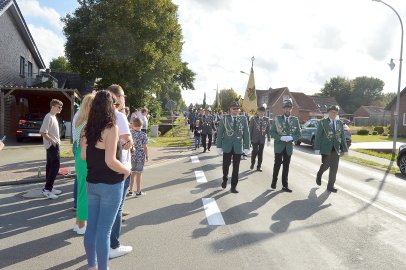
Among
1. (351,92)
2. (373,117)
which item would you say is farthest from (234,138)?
(351,92)

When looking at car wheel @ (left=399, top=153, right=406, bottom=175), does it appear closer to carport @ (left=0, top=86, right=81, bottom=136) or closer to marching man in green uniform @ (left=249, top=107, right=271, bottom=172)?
marching man in green uniform @ (left=249, top=107, right=271, bottom=172)

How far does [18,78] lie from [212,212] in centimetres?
2277

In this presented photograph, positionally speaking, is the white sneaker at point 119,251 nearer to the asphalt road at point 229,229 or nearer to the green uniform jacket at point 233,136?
the asphalt road at point 229,229

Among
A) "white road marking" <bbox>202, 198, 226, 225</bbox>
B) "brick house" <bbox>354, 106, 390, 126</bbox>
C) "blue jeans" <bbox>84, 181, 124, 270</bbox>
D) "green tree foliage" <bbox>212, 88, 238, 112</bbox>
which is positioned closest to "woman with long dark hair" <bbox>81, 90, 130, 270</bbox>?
"blue jeans" <bbox>84, 181, 124, 270</bbox>

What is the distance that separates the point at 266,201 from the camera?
7.71 m

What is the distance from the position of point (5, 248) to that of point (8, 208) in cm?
227

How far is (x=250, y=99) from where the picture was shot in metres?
21.5

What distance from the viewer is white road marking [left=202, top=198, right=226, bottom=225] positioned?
616 cm

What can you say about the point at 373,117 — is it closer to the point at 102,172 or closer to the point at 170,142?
the point at 170,142

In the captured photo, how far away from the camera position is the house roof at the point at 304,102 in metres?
69.8

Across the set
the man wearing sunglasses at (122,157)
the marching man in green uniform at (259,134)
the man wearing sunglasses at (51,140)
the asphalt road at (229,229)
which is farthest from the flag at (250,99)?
the man wearing sunglasses at (122,157)

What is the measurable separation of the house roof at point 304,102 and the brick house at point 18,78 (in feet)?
164

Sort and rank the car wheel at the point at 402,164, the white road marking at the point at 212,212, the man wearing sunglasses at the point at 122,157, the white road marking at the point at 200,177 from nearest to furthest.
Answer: the man wearing sunglasses at the point at 122,157
the white road marking at the point at 212,212
the white road marking at the point at 200,177
the car wheel at the point at 402,164

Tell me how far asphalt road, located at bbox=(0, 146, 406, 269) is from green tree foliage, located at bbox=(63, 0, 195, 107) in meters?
15.6
